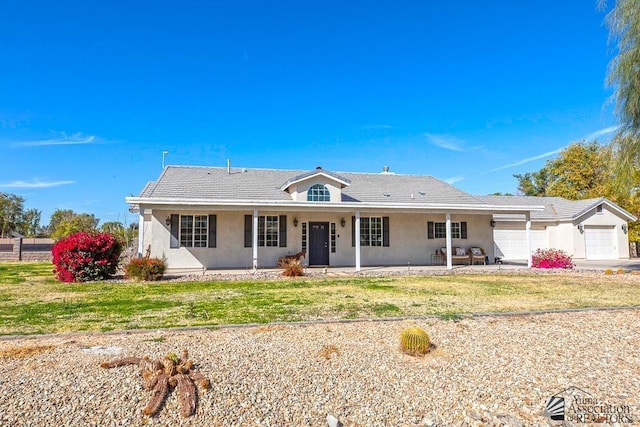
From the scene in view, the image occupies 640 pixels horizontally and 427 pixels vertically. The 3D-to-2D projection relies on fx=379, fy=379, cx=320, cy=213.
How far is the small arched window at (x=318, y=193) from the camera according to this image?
601 inches

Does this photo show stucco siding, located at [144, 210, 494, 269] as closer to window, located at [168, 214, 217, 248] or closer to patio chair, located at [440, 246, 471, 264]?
window, located at [168, 214, 217, 248]

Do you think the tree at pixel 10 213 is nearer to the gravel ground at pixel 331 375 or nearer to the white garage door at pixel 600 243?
the gravel ground at pixel 331 375

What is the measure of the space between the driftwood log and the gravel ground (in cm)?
7

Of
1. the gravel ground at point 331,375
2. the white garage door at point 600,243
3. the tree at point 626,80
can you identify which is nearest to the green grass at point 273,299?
the gravel ground at point 331,375

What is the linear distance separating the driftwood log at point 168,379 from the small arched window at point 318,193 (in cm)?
1150

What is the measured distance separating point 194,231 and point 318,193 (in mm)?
5028

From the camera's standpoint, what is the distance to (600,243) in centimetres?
2134

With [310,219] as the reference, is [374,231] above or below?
below

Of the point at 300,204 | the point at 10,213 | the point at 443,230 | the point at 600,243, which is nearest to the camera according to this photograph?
the point at 300,204

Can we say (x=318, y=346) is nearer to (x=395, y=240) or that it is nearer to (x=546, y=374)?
(x=546, y=374)

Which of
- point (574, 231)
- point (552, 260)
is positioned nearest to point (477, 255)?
point (552, 260)

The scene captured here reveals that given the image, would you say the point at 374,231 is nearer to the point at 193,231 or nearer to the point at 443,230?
the point at 443,230

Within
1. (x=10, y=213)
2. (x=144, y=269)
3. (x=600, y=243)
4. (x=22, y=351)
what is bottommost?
(x=22, y=351)

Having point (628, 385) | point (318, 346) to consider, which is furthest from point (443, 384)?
point (628, 385)
